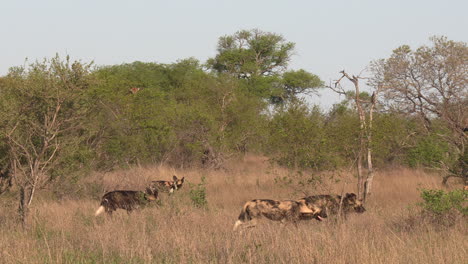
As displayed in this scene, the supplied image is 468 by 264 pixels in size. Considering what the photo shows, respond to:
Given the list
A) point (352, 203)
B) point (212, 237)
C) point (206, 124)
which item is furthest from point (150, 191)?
point (206, 124)

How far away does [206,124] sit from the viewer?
24047 mm

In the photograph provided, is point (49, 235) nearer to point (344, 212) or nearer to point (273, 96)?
point (344, 212)

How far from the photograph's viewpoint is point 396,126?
18.8 meters

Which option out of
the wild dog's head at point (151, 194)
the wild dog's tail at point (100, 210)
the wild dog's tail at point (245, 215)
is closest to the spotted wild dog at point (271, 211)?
the wild dog's tail at point (245, 215)

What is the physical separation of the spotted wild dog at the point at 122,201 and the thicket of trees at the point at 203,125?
3.59 feet

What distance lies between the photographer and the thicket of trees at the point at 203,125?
390 inches

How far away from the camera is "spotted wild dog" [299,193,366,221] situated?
32.9 ft

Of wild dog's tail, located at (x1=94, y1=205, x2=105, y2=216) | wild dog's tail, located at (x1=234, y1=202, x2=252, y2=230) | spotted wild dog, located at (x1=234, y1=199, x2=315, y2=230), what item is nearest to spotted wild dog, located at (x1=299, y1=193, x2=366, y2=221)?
spotted wild dog, located at (x1=234, y1=199, x2=315, y2=230)

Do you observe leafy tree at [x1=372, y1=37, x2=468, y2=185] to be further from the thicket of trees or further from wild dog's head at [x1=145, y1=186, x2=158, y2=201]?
wild dog's head at [x1=145, y1=186, x2=158, y2=201]

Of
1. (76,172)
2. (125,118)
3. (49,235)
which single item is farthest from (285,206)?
(125,118)

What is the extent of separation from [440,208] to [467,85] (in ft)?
46.7

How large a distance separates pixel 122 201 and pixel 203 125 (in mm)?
12853

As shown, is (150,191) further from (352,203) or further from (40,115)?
(352,203)

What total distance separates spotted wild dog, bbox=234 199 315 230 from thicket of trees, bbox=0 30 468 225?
364cm
